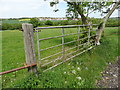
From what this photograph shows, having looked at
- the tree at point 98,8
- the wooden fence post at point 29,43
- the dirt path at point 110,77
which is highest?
the tree at point 98,8

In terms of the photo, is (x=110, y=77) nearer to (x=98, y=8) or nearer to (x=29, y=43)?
(x=29, y=43)

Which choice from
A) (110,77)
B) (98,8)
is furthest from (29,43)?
(98,8)

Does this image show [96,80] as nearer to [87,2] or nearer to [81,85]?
[81,85]

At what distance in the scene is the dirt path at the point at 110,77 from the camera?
2.67 meters

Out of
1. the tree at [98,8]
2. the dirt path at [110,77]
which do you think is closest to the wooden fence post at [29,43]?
the dirt path at [110,77]

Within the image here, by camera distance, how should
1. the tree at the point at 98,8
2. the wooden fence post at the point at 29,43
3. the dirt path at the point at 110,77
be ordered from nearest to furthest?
the wooden fence post at the point at 29,43 < the dirt path at the point at 110,77 < the tree at the point at 98,8

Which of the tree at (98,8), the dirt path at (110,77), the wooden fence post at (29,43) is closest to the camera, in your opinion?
the wooden fence post at (29,43)

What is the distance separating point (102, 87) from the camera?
2547mm

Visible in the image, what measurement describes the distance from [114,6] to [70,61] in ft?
14.3

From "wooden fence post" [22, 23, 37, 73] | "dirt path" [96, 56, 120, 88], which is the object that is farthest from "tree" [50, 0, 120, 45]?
"wooden fence post" [22, 23, 37, 73]

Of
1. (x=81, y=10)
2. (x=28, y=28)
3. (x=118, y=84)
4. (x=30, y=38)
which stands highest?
(x=81, y=10)

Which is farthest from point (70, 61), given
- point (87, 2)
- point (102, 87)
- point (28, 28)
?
point (87, 2)

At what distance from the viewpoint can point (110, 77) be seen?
10.1 feet

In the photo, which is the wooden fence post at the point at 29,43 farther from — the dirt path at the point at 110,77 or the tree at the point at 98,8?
the tree at the point at 98,8
